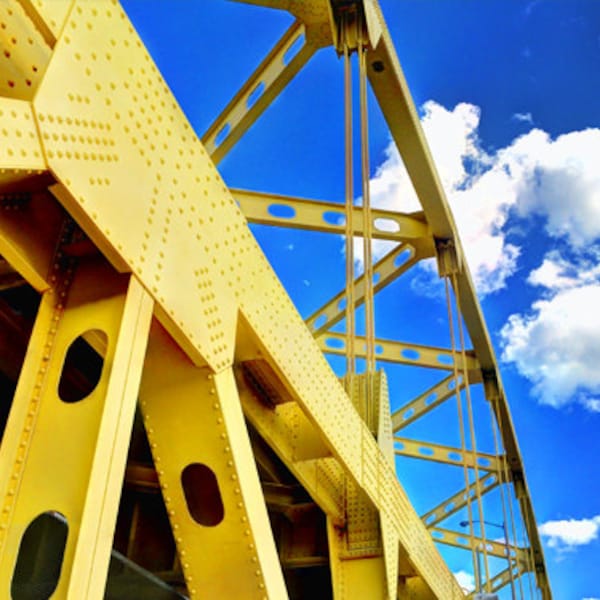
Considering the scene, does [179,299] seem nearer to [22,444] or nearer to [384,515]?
[22,444]

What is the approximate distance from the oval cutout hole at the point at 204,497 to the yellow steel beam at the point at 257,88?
6.30m

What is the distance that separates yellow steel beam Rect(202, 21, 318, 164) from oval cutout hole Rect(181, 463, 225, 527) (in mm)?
6303

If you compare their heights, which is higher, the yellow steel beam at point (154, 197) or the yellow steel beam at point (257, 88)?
the yellow steel beam at point (257, 88)

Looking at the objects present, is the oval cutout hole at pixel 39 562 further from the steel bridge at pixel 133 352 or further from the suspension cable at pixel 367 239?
the suspension cable at pixel 367 239

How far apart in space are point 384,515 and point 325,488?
0.60 metres

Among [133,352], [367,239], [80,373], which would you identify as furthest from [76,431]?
[367,239]

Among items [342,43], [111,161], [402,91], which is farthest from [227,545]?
[402,91]

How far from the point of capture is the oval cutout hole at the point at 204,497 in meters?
4.04

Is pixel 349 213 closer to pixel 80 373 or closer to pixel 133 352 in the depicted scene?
pixel 80 373

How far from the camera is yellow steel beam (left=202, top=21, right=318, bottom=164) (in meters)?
9.16

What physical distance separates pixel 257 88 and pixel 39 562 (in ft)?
24.1

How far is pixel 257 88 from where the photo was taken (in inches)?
377

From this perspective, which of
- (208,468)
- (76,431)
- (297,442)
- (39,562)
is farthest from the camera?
(297,442)

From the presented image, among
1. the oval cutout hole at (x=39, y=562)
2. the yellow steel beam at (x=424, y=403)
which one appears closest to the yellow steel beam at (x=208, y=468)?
the oval cutout hole at (x=39, y=562)
